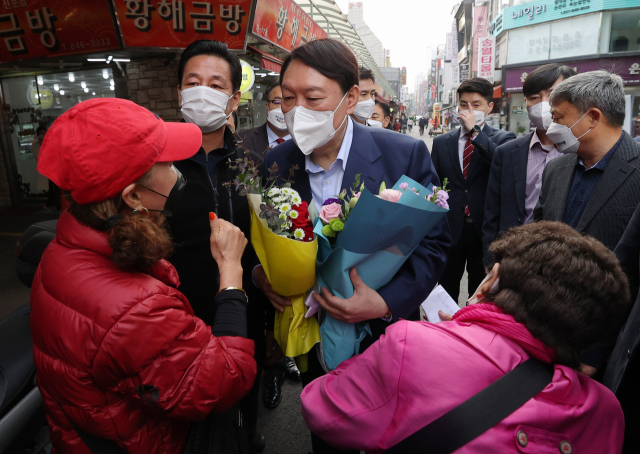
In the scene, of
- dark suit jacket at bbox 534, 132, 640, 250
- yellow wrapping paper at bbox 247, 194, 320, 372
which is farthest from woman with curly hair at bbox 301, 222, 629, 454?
dark suit jacket at bbox 534, 132, 640, 250

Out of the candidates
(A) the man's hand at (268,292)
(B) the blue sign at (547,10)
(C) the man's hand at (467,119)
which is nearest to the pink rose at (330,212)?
(A) the man's hand at (268,292)

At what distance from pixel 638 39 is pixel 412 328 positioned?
2513 cm

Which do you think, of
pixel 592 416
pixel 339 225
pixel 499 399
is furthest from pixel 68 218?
pixel 592 416

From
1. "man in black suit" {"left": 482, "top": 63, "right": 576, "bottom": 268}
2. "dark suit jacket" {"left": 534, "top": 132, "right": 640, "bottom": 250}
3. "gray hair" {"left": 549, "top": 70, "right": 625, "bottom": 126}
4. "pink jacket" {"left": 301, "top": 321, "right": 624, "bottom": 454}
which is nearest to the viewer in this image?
"pink jacket" {"left": 301, "top": 321, "right": 624, "bottom": 454}

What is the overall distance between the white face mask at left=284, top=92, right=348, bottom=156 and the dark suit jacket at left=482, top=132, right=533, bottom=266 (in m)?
1.86

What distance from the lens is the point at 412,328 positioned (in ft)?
3.48

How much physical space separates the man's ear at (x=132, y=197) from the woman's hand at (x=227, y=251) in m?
0.33

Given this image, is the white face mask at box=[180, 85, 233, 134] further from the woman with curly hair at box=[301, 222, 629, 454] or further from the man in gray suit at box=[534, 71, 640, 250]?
the man in gray suit at box=[534, 71, 640, 250]

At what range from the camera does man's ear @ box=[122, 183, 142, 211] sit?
3.85 feet

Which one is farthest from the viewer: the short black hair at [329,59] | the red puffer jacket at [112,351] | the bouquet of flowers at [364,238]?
the short black hair at [329,59]

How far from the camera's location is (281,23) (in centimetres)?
816

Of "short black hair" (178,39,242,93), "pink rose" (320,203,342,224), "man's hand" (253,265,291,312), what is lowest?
"man's hand" (253,265,291,312)

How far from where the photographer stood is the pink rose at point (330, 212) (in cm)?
146

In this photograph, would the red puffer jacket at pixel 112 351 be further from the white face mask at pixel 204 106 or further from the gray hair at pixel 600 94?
the gray hair at pixel 600 94
